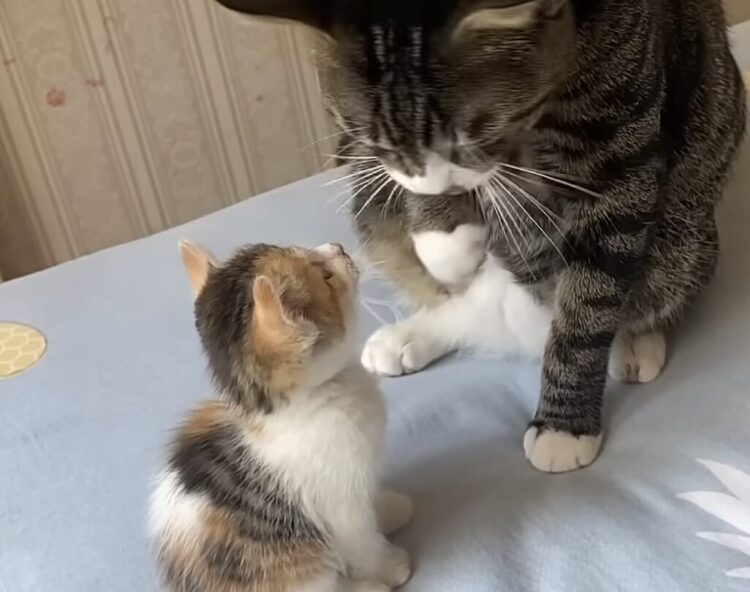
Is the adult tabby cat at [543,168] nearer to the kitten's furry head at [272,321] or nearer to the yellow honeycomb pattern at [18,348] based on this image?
the kitten's furry head at [272,321]

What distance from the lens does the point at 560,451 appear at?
0.88 m

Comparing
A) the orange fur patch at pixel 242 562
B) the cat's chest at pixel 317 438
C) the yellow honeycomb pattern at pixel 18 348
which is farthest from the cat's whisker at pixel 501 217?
the yellow honeycomb pattern at pixel 18 348

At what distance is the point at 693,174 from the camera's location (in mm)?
984

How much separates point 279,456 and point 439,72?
29 centimetres

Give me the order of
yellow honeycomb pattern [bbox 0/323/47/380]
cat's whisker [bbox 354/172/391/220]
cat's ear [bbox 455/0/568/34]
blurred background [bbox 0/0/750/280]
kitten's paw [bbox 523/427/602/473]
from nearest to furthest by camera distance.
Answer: cat's ear [bbox 455/0/568/34] < kitten's paw [bbox 523/427/602/473] < cat's whisker [bbox 354/172/391/220] < yellow honeycomb pattern [bbox 0/323/47/380] < blurred background [bbox 0/0/750/280]

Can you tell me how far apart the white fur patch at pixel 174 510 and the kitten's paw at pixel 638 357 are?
0.43 metres

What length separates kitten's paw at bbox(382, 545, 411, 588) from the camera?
2.56 ft

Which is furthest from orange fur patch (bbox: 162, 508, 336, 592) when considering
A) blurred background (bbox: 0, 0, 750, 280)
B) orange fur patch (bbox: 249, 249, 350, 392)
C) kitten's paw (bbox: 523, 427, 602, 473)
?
blurred background (bbox: 0, 0, 750, 280)

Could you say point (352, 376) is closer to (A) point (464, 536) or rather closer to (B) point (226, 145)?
(A) point (464, 536)

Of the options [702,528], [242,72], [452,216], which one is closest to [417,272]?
[452,216]

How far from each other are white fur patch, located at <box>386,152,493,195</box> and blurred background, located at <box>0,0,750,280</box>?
0.82m

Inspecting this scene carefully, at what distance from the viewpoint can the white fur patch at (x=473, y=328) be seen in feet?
3.31

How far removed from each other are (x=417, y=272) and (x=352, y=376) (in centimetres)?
31

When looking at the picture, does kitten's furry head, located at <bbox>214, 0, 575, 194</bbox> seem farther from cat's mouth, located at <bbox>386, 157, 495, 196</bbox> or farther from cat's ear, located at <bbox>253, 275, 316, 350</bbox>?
cat's ear, located at <bbox>253, 275, 316, 350</bbox>
